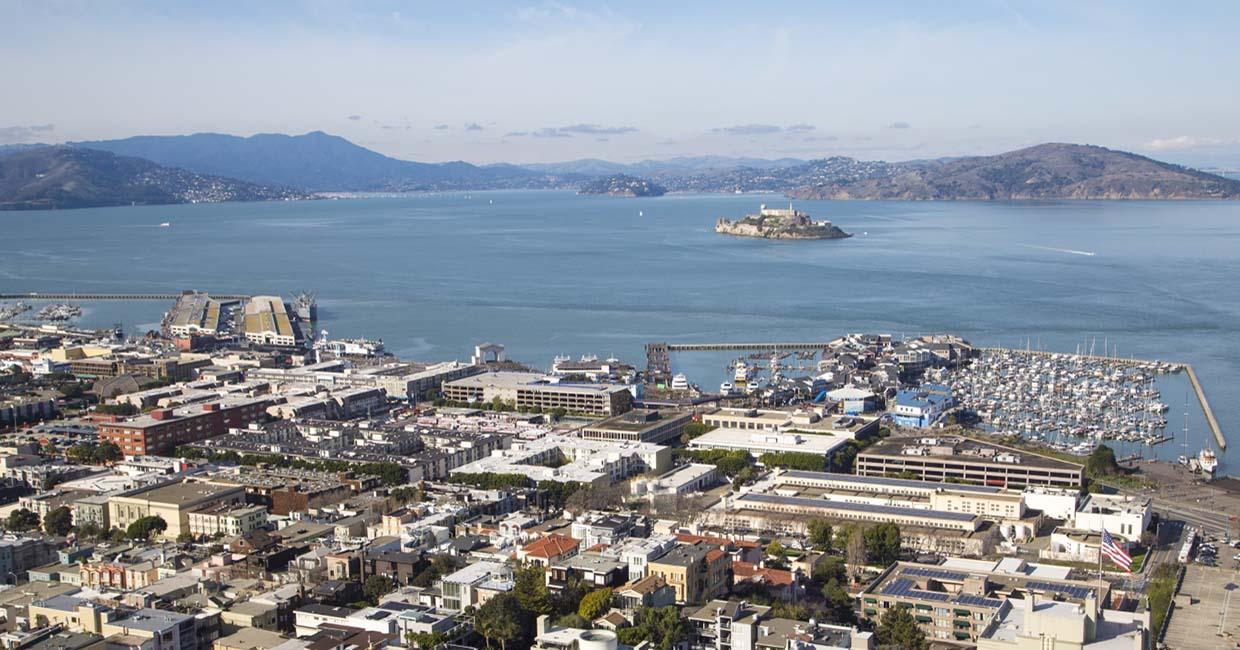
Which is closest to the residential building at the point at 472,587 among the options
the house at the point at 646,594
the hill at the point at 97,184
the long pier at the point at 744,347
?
the house at the point at 646,594

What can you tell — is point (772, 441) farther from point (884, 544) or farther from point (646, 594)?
point (646, 594)

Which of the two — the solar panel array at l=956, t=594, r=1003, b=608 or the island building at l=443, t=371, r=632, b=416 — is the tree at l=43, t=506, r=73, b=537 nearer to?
the island building at l=443, t=371, r=632, b=416

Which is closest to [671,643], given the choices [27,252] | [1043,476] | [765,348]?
[1043,476]

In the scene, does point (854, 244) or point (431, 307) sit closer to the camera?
point (431, 307)

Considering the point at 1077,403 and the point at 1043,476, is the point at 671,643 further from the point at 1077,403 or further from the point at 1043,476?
the point at 1077,403

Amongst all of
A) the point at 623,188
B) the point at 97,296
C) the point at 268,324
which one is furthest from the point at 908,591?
the point at 623,188

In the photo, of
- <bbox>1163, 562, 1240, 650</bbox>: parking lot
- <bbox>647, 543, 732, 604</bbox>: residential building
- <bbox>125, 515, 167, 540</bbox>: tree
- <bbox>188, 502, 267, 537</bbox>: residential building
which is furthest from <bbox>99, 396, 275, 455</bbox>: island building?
<bbox>1163, 562, 1240, 650</bbox>: parking lot
